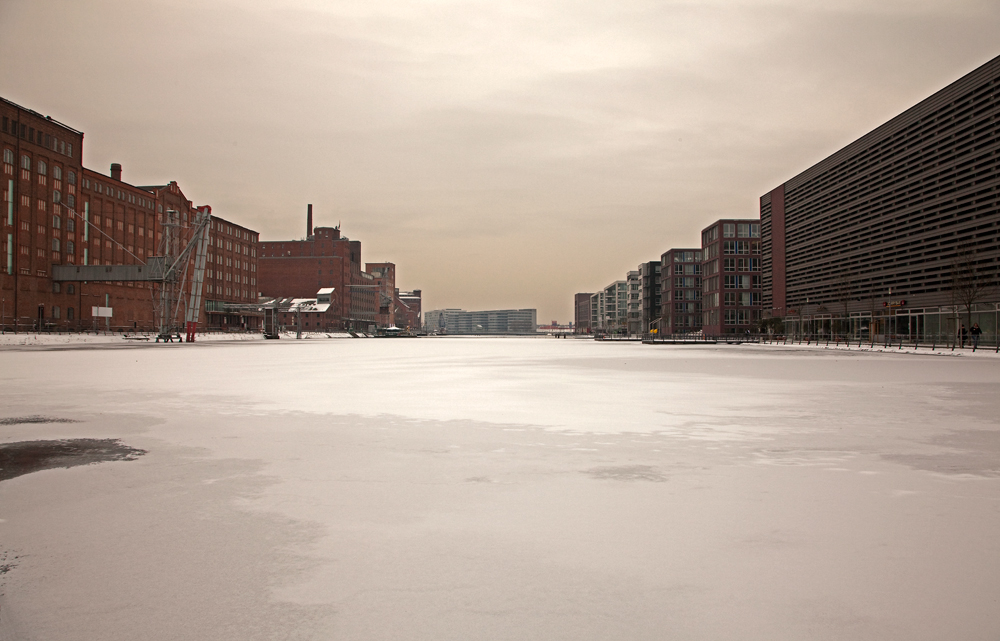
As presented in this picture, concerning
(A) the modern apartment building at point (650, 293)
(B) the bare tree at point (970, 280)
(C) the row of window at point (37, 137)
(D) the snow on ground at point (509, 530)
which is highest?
(C) the row of window at point (37, 137)

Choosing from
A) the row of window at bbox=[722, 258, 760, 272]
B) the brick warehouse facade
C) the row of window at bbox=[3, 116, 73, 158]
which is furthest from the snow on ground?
the row of window at bbox=[722, 258, 760, 272]

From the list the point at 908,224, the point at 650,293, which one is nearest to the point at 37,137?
the point at 908,224

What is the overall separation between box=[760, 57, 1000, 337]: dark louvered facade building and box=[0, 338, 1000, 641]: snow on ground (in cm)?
5028

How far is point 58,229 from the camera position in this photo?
282ft

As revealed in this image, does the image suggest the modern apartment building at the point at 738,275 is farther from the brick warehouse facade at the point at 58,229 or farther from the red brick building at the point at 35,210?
the red brick building at the point at 35,210

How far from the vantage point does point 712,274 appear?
126312mm

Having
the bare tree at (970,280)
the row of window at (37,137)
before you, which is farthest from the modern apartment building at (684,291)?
the row of window at (37,137)

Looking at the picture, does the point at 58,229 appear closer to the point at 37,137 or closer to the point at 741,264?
the point at 37,137

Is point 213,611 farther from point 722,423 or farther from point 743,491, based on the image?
point 722,423

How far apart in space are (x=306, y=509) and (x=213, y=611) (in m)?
2.31

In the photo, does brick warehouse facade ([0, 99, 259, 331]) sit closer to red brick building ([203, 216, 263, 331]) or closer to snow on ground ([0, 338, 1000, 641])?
red brick building ([203, 216, 263, 331])

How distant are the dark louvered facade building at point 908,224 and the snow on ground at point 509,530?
50279mm

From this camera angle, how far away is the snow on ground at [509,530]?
404cm

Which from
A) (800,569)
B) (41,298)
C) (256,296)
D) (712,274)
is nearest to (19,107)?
(41,298)
